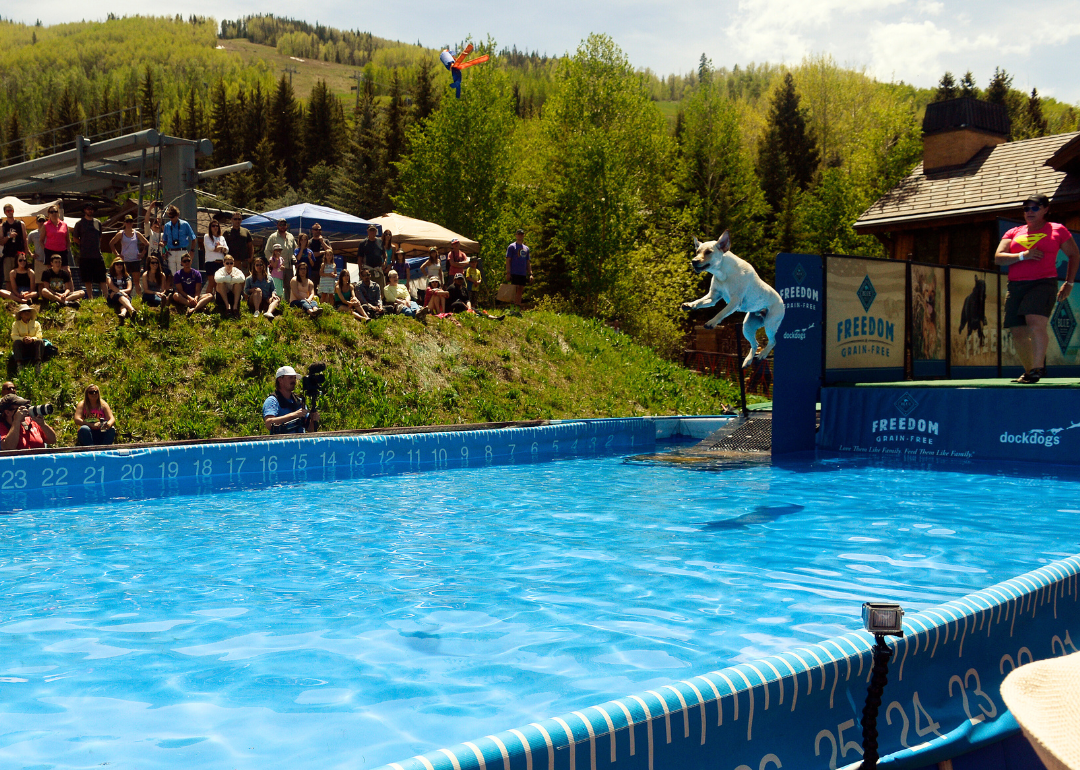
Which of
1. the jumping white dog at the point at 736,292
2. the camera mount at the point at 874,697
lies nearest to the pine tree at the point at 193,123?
the jumping white dog at the point at 736,292

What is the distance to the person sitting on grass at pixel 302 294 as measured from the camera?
15391mm

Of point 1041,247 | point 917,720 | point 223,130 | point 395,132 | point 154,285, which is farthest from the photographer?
point 223,130

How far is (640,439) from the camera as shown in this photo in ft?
50.5

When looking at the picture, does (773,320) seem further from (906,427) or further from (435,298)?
(435,298)

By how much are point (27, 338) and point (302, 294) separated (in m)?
4.72

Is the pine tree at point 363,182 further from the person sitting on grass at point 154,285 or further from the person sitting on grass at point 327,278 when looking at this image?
the person sitting on grass at point 154,285

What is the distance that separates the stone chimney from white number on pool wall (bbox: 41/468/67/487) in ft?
84.4

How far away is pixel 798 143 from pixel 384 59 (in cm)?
16743

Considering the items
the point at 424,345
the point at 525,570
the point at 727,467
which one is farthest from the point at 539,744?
the point at 424,345

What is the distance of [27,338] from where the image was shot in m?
12.1

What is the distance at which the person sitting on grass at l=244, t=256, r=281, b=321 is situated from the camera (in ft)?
49.1

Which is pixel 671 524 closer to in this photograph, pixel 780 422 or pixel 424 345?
pixel 780 422

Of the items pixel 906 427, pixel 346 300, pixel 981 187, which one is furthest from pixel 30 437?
pixel 981 187


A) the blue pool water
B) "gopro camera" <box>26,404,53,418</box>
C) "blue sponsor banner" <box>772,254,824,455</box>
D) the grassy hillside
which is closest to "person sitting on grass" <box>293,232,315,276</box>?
the grassy hillside
